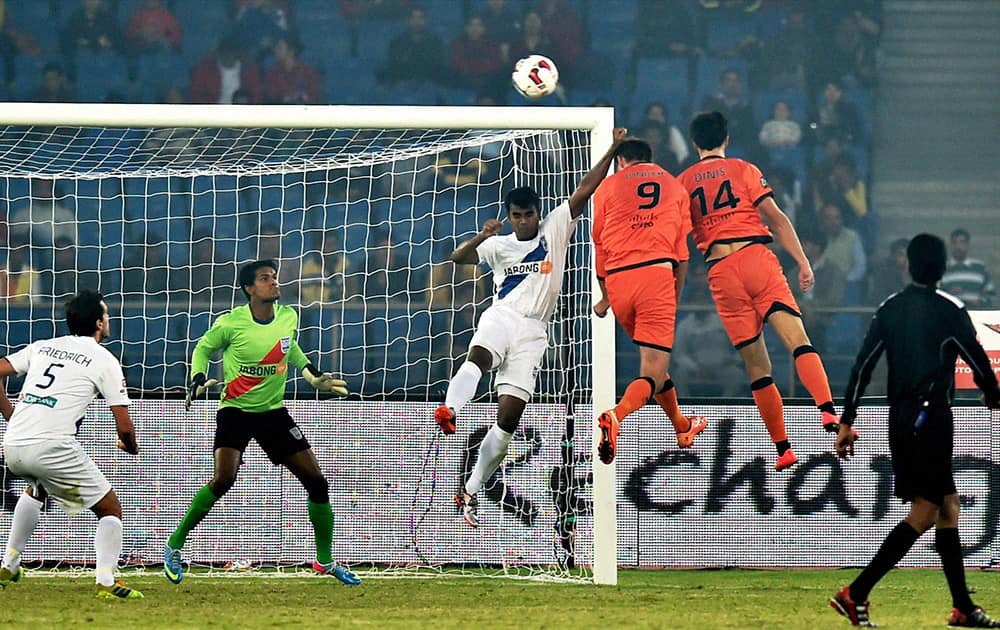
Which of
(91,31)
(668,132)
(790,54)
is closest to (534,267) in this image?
(668,132)

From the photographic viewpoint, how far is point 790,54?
16.4m

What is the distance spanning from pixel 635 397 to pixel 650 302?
604 millimetres

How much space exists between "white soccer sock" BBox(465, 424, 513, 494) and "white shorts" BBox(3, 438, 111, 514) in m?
2.26

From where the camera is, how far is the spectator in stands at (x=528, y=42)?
1611cm

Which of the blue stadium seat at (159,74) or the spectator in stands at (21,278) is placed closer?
the spectator in stands at (21,278)

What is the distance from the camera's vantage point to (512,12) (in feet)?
53.9

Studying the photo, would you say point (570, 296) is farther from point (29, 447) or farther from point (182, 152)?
point (182, 152)

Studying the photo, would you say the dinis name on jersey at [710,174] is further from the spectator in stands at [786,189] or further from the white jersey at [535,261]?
the spectator in stands at [786,189]

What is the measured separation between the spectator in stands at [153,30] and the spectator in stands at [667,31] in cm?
520

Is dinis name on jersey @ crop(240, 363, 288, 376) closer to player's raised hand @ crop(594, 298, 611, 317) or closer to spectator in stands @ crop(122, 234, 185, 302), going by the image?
player's raised hand @ crop(594, 298, 611, 317)

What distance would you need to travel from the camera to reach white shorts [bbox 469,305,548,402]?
29.8ft

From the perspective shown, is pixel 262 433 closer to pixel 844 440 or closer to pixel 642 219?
pixel 642 219

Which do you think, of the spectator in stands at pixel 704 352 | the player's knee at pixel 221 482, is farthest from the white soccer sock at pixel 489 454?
the spectator in stands at pixel 704 352

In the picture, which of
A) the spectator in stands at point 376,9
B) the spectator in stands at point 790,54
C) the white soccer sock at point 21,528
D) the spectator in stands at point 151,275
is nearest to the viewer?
the white soccer sock at point 21,528
